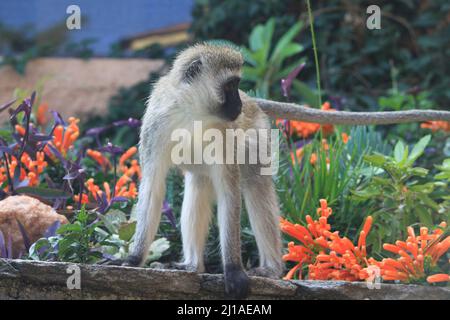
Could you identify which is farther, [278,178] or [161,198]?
[278,178]

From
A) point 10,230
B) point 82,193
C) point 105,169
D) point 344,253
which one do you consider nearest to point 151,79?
Answer: point 105,169

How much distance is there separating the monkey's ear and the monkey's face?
0.21 meters

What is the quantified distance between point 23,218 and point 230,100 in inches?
62.9

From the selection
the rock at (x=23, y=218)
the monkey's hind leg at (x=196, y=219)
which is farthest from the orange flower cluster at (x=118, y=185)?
the monkey's hind leg at (x=196, y=219)

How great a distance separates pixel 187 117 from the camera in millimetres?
4992

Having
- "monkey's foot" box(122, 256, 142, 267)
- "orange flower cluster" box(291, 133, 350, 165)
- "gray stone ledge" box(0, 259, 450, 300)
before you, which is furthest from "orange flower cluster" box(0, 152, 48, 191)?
"orange flower cluster" box(291, 133, 350, 165)

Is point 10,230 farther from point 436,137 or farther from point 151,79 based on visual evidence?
point 151,79

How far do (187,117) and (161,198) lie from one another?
0.55 meters

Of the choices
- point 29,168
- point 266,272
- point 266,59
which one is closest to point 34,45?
point 266,59

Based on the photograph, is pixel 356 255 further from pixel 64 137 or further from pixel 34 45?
pixel 34 45

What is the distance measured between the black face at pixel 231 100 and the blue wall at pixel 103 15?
5544mm

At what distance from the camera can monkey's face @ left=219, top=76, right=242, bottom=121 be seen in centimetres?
491

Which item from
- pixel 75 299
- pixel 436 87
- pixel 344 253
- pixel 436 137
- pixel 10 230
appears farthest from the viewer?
pixel 436 87

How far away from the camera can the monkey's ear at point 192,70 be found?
5094mm
